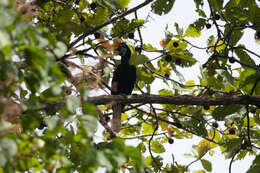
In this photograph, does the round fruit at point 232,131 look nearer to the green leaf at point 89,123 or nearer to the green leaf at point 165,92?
the green leaf at point 165,92

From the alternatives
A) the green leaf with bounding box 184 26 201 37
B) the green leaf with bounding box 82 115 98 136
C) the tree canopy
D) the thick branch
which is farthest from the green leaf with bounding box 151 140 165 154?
the green leaf with bounding box 82 115 98 136

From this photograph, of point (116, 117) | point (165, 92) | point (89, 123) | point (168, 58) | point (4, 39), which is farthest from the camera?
point (116, 117)

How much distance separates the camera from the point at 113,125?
11.0ft

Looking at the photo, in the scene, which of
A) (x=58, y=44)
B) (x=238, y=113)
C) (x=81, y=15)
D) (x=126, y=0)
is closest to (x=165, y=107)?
(x=238, y=113)

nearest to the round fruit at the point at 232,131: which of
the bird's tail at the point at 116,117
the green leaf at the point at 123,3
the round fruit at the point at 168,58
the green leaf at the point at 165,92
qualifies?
the green leaf at the point at 165,92

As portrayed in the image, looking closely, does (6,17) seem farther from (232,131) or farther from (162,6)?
(232,131)

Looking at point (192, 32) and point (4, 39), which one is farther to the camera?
point (192, 32)

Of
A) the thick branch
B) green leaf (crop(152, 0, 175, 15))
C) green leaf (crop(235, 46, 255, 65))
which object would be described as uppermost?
green leaf (crop(152, 0, 175, 15))

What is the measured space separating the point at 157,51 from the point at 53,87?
1.96 m

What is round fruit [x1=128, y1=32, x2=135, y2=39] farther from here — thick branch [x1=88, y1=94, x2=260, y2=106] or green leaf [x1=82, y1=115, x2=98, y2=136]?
green leaf [x1=82, y1=115, x2=98, y2=136]

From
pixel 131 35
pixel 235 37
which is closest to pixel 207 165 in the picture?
pixel 235 37

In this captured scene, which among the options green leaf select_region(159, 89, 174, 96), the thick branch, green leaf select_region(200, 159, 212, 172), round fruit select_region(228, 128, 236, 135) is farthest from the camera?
round fruit select_region(228, 128, 236, 135)

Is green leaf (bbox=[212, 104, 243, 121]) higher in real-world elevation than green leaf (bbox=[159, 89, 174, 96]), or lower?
lower

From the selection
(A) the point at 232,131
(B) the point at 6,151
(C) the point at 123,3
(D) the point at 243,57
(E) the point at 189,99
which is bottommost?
(A) the point at 232,131
